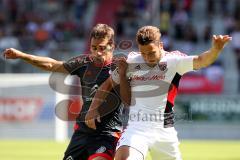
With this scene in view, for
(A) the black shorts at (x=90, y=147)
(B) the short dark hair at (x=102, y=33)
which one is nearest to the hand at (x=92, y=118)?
(A) the black shorts at (x=90, y=147)

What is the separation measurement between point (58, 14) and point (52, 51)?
13.9 ft

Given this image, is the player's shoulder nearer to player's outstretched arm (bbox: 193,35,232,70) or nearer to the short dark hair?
the short dark hair

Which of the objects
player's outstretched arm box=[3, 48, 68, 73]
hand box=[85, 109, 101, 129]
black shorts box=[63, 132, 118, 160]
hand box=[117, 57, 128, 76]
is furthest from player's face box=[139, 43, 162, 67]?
player's outstretched arm box=[3, 48, 68, 73]

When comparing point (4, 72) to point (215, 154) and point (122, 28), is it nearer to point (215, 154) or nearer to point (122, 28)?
point (122, 28)

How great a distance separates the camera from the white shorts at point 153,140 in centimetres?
697

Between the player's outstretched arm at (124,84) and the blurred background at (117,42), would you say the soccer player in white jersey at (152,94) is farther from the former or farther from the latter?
the blurred background at (117,42)

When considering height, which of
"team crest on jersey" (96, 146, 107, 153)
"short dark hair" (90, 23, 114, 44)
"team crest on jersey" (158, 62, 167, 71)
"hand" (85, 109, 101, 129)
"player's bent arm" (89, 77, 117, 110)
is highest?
"short dark hair" (90, 23, 114, 44)

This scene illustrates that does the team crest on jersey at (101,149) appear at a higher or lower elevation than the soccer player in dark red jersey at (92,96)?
lower

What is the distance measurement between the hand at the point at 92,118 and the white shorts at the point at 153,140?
57cm

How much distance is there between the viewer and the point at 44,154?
14625 mm

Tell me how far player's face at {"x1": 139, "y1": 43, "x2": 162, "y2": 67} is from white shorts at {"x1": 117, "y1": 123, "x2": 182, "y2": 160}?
2.12ft

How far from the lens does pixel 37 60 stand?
25.6 feet

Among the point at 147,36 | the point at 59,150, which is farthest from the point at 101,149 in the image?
the point at 59,150

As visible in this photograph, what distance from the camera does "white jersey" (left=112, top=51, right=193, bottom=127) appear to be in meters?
7.12
